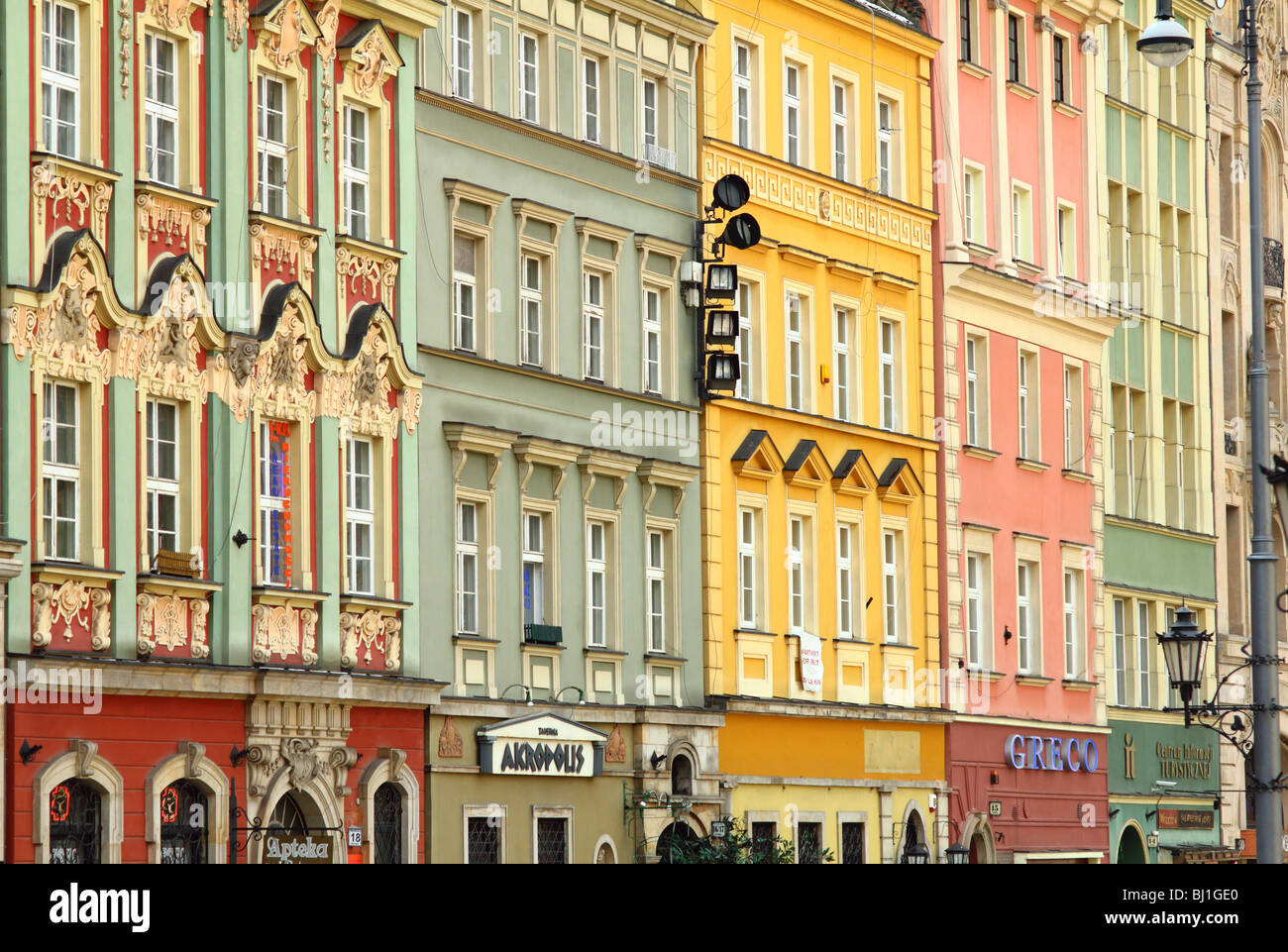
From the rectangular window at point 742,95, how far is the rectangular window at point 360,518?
10.4 m

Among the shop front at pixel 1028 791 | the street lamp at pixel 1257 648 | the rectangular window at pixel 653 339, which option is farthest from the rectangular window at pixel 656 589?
the street lamp at pixel 1257 648

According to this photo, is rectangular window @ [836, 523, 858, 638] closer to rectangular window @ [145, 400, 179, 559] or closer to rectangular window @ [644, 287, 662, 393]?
rectangular window @ [644, 287, 662, 393]

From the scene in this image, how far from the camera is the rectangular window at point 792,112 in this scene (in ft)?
129

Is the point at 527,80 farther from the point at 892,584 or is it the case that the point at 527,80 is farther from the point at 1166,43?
the point at 892,584

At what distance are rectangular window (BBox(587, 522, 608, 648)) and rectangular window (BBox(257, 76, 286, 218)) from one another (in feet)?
23.5

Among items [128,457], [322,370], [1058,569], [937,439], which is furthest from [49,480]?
[1058,569]

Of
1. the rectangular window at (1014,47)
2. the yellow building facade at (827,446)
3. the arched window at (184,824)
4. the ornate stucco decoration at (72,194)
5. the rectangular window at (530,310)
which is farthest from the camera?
the rectangular window at (1014,47)

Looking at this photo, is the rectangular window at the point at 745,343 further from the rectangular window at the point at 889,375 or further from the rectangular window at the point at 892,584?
the rectangular window at the point at 892,584

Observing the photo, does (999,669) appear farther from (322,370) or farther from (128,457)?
(128,457)

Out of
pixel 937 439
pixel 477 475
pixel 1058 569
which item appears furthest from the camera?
pixel 1058 569

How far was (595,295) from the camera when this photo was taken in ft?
113

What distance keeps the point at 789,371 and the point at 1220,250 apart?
17.8m

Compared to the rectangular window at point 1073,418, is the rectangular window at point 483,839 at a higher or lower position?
lower

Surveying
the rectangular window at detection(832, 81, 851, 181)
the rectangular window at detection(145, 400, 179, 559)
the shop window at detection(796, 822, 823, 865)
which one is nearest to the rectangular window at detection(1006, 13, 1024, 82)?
the rectangular window at detection(832, 81, 851, 181)
